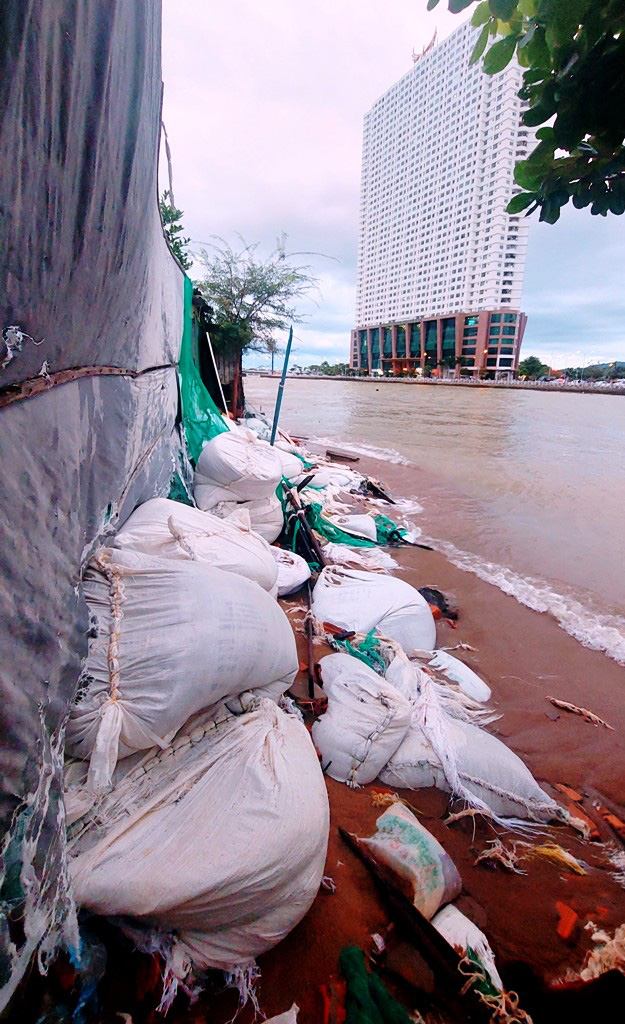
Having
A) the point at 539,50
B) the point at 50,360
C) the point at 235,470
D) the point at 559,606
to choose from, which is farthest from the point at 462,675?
the point at 539,50

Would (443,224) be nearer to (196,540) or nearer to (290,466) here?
(290,466)

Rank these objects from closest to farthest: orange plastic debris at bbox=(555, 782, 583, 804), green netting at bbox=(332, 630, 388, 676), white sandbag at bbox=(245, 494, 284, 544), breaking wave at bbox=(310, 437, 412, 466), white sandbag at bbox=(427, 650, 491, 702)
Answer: orange plastic debris at bbox=(555, 782, 583, 804), green netting at bbox=(332, 630, 388, 676), white sandbag at bbox=(427, 650, 491, 702), white sandbag at bbox=(245, 494, 284, 544), breaking wave at bbox=(310, 437, 412, 466)

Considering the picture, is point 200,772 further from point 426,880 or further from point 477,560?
point 477,560

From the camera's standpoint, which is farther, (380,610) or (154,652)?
(380,610)

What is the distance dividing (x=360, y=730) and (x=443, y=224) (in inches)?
3634

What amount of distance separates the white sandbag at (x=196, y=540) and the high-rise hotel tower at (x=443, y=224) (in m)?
59.8

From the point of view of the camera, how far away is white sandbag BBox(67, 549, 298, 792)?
3.05 ft

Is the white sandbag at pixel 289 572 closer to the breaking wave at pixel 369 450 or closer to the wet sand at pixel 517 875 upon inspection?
the wet sand at pixel 517 875

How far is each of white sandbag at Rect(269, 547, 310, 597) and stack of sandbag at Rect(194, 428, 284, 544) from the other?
1.16 ft

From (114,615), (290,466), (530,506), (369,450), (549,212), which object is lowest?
(530,506)

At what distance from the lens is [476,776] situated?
1.52m

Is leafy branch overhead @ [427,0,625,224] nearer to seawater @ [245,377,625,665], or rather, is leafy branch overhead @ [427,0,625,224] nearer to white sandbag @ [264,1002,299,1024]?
white sandbag @ [264,1002,299,1024]

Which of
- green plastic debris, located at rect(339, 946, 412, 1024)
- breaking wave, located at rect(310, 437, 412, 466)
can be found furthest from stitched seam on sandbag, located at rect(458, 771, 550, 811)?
breaking wave, located at rect(310, 437, 412, 466)

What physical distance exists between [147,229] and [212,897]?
1.99m
